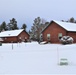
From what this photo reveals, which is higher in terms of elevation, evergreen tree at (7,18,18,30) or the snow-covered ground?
evergreen tree at (7,18,18,30)

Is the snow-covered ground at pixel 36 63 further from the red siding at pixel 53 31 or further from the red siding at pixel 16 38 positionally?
the red siding at pixel 16 38

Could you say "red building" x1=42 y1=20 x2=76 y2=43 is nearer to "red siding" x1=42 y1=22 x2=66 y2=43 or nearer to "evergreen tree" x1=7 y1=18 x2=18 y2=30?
"red siding" x1=42 y1=22 x2=66 y2=43

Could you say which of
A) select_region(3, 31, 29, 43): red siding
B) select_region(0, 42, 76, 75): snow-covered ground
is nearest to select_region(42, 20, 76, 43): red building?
select_region(3, 31, 29, 43): red siding

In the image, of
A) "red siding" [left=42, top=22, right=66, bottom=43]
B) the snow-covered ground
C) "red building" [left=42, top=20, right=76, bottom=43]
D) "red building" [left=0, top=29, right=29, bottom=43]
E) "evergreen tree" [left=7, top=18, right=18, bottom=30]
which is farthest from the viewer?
"evergreen tree" [left=7, top=18, right=18, bottom=30]

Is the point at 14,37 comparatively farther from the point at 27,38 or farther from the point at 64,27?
the point at 64,27

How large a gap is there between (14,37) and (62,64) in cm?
4646

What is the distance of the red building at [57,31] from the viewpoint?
36406 mm

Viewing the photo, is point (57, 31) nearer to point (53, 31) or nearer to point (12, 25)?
point (53, 31)

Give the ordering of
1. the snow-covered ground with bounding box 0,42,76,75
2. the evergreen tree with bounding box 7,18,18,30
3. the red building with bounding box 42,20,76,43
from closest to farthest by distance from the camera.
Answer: the snow-covered ground with bounding box 0,42,76,75, the red building with bounding box 42,20,76,43, the evergreen tree with bounding box 7,18,18,30

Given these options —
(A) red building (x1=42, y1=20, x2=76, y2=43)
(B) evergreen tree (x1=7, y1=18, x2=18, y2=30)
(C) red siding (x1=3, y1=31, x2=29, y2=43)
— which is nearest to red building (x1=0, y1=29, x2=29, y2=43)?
(C) red siding (x1=3, y1=31, x2=29, y2=43)

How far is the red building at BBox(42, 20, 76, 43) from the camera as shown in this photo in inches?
1433

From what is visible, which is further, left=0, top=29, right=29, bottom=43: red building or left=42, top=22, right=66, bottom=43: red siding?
left=0, top=29, right=29, bottom=43: red building

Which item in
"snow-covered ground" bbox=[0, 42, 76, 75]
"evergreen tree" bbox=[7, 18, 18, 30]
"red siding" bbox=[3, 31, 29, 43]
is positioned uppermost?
"evergreen tree" bbox=[7, 18, 18, 30]

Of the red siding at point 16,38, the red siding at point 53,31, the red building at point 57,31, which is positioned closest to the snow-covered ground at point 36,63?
the red building at point 57,31
